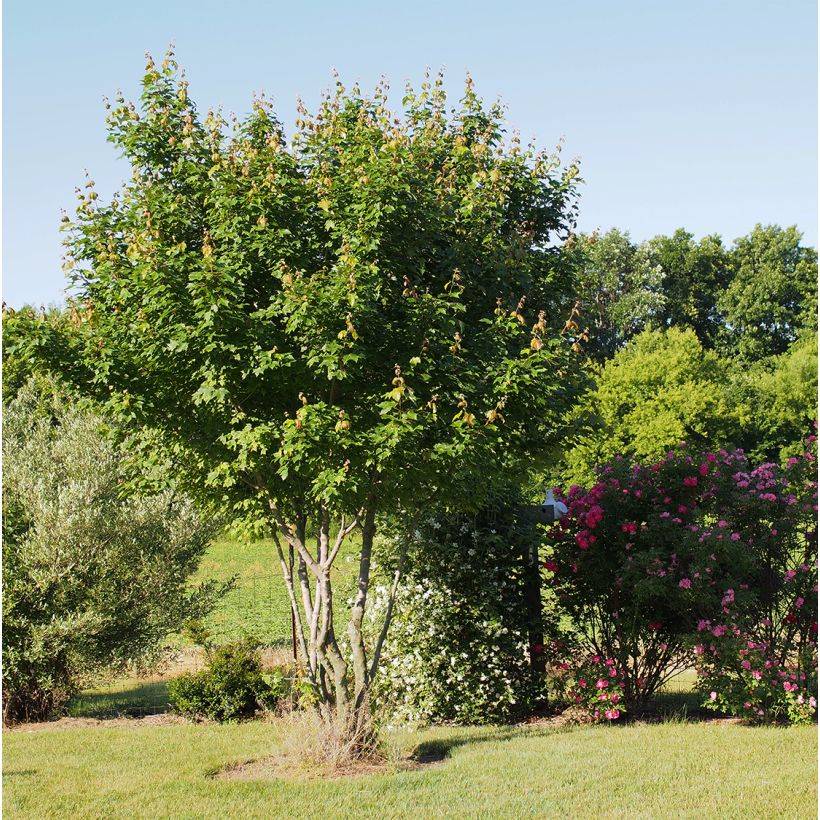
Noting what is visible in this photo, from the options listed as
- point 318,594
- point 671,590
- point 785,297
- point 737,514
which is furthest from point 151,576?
point 785,297

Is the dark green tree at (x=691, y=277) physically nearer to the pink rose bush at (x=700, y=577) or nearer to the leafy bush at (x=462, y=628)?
the pink rose bush at (x=700, y=577)

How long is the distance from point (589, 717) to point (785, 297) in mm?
37350

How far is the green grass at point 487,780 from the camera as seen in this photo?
584 cm

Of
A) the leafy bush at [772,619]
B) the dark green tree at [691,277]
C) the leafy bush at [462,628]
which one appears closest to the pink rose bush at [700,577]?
the leafy bush at [772,619]

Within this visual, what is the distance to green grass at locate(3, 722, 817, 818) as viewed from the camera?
5.84 m

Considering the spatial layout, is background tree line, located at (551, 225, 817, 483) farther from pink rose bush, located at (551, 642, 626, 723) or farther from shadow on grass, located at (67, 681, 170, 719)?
pink rose bush, located at (551, 642, 626, 723)

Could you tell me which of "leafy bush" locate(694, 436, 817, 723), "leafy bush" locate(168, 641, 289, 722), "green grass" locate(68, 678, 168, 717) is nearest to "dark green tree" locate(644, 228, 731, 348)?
"green grass" locate(68, 678, 168, 717)

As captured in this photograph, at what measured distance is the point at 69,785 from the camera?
7070 millimetres

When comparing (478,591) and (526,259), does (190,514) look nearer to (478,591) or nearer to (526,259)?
(478,591)

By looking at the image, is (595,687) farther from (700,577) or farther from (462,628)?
(700,577)

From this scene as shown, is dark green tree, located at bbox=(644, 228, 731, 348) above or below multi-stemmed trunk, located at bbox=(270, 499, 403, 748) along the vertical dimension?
above

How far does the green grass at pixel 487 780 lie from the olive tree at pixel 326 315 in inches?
44.1

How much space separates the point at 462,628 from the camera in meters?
9.87

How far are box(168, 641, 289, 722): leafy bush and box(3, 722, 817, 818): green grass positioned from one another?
1802mm
